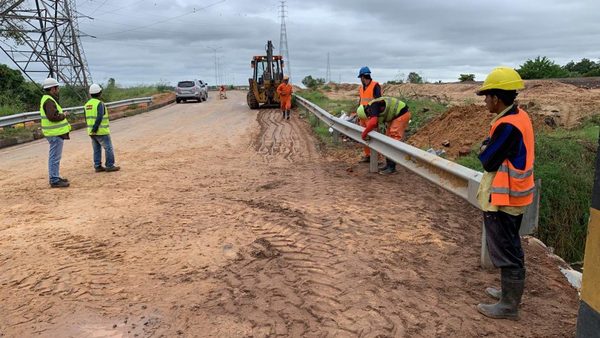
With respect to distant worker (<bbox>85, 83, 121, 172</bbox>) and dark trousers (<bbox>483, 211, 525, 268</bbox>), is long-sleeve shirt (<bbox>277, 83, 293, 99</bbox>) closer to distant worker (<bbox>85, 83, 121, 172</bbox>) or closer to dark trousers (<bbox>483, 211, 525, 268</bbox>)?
distant worker (<bbox>85, 83, 121, 172</bbox>)

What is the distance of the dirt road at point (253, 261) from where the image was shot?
3.33 metres

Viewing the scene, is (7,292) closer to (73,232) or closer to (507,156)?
(73,232)

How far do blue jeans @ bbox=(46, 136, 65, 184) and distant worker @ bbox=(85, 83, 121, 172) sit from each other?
0.92m

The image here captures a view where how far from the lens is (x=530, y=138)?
331 cm

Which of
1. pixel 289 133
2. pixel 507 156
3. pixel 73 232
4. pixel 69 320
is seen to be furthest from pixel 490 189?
pixel 289 133

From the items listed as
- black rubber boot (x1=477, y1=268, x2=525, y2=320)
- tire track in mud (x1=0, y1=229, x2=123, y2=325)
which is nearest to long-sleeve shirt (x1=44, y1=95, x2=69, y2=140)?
tire track in mud (x1=0, y1=229, x2=123, y2=325)

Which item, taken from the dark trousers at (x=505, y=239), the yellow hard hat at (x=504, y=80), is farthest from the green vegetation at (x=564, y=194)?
the yellow hard hat at (x=504, y=80)

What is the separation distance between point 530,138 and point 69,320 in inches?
135

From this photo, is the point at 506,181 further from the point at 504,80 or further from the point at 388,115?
the point at 388,115

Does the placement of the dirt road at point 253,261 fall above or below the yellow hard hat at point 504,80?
below

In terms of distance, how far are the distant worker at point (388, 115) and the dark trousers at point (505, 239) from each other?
4434 mm

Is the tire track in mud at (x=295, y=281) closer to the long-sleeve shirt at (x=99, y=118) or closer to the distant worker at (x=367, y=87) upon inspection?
the distant worker at (x=367, y=87)

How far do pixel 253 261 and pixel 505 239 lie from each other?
2082mm

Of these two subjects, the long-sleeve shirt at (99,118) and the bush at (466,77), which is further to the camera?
the bush at (466,77)
